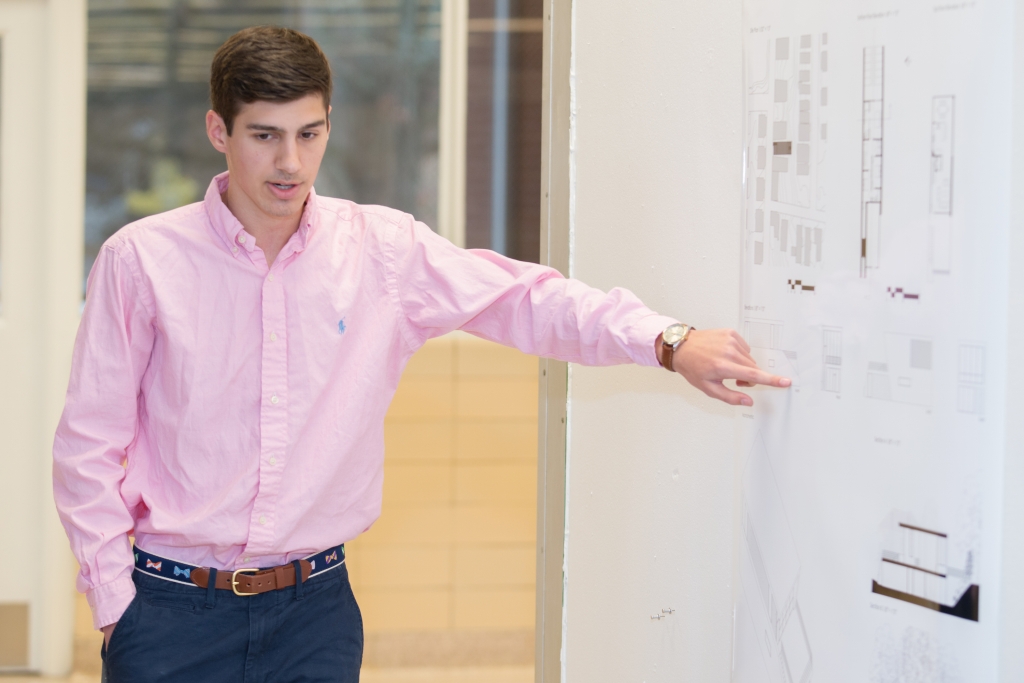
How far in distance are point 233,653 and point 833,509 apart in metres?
0.78

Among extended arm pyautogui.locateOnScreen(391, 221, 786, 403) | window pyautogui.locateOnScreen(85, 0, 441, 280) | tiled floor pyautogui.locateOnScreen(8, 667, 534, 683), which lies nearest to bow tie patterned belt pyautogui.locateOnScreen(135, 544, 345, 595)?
extended arm pyautogui.locateOnScreen(391, 221, 786, 403)

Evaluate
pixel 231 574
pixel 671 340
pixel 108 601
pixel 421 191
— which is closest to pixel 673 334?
pixel 671 340

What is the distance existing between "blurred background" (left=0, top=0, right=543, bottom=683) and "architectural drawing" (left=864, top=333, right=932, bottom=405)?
2.16 metres

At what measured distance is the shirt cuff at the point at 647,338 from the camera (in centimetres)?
121

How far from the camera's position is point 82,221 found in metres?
3.01

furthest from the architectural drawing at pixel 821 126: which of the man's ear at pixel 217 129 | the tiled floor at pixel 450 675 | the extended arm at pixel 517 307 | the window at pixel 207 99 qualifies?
the tiled floor at pixel 450 675

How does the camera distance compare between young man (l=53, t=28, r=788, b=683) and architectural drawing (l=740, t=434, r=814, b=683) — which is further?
young man (l=53, t=28, r=788, b=683)

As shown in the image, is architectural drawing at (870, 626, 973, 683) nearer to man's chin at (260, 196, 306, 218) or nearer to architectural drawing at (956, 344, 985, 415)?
architectural drawing at (956, 344, 985, 415)

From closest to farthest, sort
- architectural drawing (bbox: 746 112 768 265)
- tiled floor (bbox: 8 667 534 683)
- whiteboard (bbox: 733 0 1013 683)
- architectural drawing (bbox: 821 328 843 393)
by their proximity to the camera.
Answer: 1. whiteboard (bbox: 733 0 1013 683)
2. architectural drawing (bbox: 821 328 843 393)
3. architectural drawing (bbox: 746 112 768 265)
4. tiled floor (bbox: 8 667 534 683)

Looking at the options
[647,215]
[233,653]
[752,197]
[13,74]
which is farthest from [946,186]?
[13,74]

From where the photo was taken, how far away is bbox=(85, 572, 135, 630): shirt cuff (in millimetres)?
1225

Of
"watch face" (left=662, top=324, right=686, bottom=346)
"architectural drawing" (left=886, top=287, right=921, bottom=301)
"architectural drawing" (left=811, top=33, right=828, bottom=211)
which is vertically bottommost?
"watch face" (left=662, top=324, right=686, bottom=346)

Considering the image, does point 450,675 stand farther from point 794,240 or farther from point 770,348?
point 794,240

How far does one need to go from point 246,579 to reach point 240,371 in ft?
0.90
